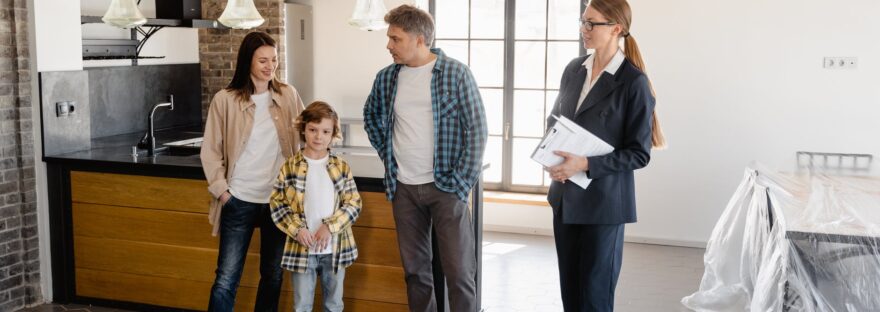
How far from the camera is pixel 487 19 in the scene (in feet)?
23.9

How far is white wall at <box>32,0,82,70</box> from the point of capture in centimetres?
462

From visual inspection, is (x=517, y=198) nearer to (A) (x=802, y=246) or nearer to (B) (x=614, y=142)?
(A) (x=802, y=246)

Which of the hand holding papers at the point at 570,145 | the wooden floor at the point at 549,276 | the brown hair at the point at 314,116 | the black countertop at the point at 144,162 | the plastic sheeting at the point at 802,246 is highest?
the brown hair at the point at 314,116

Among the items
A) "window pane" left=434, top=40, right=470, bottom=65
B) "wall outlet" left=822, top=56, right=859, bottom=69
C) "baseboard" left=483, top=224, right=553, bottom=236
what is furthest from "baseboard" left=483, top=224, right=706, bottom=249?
"wall outlet" left=822, top=56, right=859, bottom=69

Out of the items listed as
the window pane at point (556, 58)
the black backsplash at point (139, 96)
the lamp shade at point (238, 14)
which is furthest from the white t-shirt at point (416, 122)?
the window pane at point (556, 58)

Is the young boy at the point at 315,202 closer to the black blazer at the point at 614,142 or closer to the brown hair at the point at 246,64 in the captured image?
the brown hair at the point at 246,64

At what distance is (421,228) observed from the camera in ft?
12.3

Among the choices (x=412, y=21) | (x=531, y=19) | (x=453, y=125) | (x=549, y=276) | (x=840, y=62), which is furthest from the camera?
(x=531, y=19)

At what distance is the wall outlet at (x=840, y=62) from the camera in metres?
6.07

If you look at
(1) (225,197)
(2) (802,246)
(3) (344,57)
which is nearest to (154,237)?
(1) (225,197)

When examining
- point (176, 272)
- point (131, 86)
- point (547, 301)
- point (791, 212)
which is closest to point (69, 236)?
point (176, 272)

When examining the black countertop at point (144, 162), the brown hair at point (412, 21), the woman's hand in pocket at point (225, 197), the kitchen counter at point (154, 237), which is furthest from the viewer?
the black countertop at point (144, 162)

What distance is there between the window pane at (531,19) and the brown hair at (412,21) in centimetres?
371

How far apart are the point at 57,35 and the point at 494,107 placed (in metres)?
3.57
